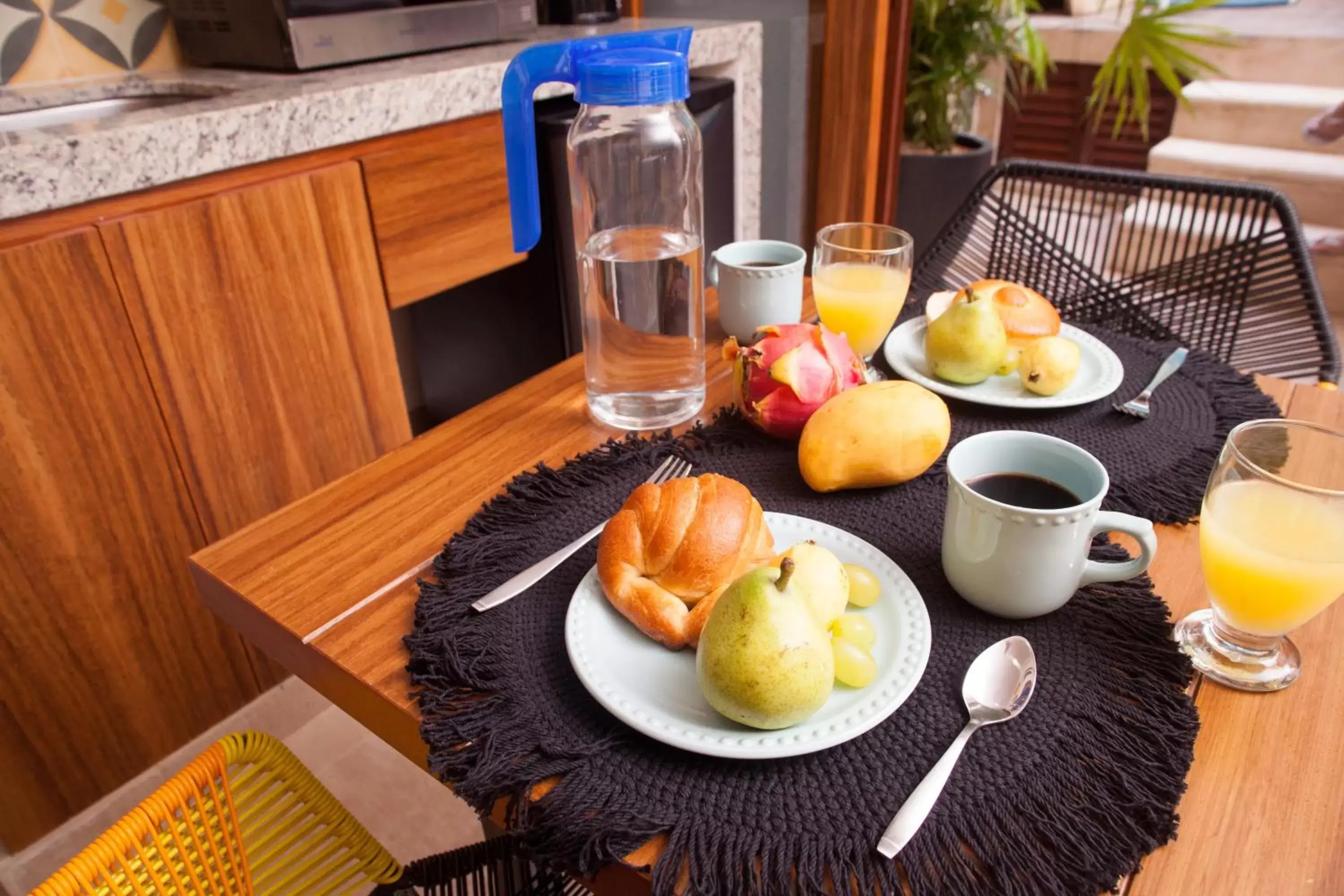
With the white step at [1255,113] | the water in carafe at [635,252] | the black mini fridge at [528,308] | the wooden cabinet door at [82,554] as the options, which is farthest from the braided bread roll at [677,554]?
the white step at [1255,113]

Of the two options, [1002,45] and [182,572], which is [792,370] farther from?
[1002,45]

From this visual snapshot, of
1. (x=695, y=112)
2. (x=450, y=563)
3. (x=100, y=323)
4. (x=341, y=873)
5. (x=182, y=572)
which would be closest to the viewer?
(x=450, y=563)

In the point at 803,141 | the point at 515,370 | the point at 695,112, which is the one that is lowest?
the point at 515,370

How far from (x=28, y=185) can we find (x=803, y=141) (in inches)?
76.0

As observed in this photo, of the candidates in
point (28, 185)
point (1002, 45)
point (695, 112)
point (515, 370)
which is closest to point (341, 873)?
point (28, 185)

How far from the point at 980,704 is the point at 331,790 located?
1220mm

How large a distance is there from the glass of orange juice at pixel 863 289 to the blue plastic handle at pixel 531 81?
27 centimetres

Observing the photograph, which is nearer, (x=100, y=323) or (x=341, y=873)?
(x=341, y=873)

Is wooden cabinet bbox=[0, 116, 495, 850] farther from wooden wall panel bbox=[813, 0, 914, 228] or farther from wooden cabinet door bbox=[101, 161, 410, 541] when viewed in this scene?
wooden wall panel bbox=[813, 0, 914, 228]

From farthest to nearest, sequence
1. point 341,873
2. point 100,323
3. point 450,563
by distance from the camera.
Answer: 1. point 100,323
2. point 341,873
3. point 450,563

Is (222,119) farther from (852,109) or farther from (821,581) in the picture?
(852,109)

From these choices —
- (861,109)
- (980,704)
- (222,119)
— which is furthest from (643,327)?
(861,109)

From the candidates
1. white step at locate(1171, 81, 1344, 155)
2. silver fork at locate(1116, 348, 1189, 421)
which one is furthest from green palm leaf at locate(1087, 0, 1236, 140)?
silver fork at locate(1116, 348, 1189, 421)

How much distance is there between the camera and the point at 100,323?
46.6 inches
